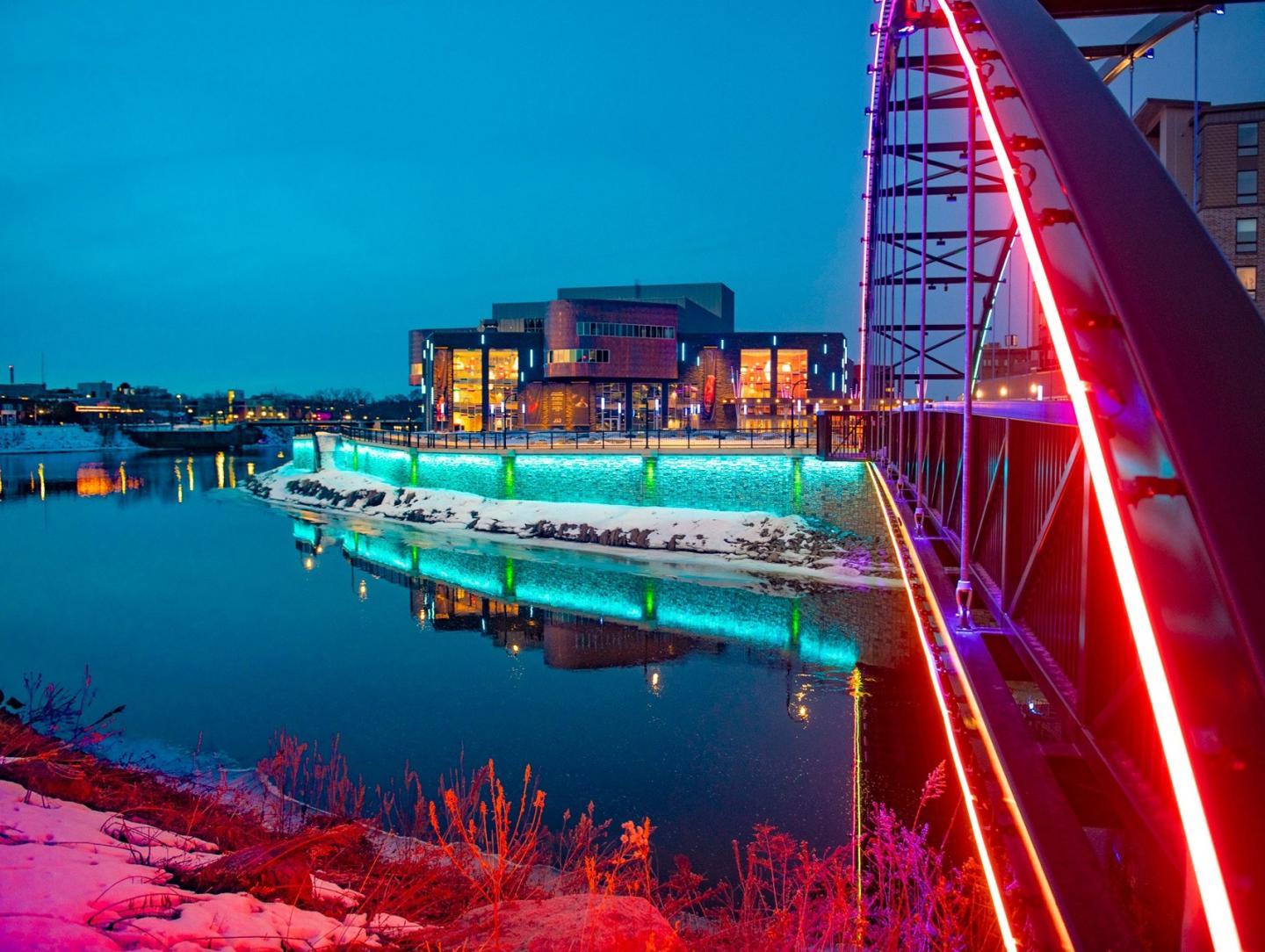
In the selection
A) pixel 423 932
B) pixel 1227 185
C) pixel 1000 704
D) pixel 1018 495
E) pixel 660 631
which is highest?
pixel 1227 185

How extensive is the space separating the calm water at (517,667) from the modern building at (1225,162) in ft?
36.2

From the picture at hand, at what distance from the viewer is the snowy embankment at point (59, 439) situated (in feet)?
404

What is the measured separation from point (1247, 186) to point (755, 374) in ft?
149

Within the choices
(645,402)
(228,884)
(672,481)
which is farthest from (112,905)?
(645,402)

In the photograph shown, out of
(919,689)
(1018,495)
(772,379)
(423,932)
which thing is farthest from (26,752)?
(772,379)

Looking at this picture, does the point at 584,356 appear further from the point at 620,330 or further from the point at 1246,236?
the point at 1246,236

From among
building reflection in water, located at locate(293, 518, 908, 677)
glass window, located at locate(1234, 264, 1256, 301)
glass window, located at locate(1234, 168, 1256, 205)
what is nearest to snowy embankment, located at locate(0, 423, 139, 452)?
building reflection in water, located at locate(293, 518, 908, 677)

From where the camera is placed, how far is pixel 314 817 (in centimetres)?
1130

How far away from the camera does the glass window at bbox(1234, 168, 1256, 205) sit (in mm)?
17531

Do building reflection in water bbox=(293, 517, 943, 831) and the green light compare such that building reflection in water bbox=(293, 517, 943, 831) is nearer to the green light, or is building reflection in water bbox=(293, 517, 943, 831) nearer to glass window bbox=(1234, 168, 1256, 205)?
the green light

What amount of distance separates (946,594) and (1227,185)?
1691 cm

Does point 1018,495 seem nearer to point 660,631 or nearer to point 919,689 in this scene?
point 919,689

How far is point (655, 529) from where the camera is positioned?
116 feet

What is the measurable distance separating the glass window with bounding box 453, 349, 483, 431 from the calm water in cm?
2839
